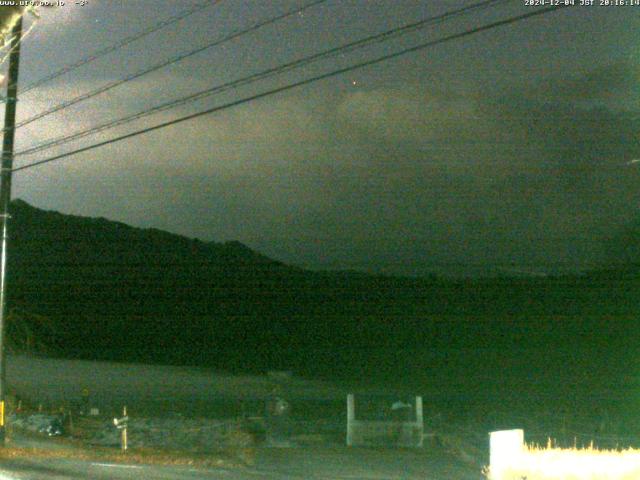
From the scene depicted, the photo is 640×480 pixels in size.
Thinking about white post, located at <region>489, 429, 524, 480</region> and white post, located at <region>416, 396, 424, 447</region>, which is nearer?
white post, located at <region>489, 429, 524, 480</region>

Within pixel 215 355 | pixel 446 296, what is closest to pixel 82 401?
pixel 215 355

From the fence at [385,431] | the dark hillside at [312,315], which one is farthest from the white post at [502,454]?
the dark hillside at [312,315]

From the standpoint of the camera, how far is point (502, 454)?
11586 mm

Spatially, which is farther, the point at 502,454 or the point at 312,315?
the point at 312,315

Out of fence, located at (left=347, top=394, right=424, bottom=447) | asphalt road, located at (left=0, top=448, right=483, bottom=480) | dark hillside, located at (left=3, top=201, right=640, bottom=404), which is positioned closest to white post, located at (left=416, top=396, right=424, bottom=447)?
fence, located at (left=347, top=394, right=424, bottom=447)

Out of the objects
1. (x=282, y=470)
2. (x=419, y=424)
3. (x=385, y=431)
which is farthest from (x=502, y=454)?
(x=385, y=431)

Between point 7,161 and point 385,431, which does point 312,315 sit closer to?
point 385,431

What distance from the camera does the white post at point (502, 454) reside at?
37.5 feet

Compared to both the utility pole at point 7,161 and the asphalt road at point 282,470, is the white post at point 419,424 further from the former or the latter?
the utility pole at point 7,161

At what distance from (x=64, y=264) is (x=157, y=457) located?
41278 mm

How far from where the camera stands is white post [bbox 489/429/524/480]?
450 inches

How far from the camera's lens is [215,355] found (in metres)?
42.2

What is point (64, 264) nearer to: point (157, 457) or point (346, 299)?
point (346, 299)

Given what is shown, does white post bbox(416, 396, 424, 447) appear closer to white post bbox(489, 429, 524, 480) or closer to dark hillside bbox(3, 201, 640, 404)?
white post bbox(489, 429, 524, 480)
